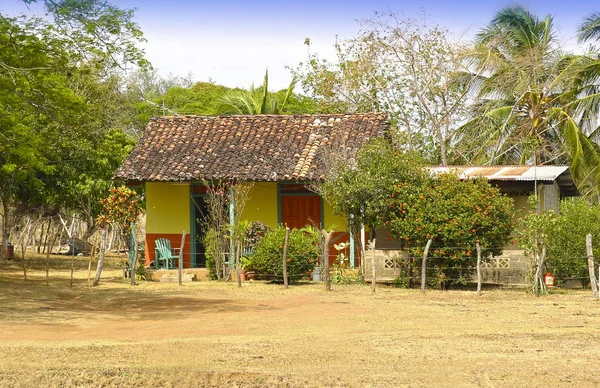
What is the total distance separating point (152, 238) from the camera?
22.7 meters

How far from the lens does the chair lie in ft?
71.9

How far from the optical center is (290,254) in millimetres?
19531

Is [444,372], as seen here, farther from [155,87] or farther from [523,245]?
[155,87]

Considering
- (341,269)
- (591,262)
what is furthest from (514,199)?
(341,269)

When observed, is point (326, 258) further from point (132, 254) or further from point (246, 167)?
point (132, 254)

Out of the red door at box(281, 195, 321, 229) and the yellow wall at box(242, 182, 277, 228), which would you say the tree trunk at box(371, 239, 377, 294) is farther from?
the yellow wall at box(242, 182, 277, 228)

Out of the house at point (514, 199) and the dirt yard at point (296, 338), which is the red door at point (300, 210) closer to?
the house at point (514, 199)

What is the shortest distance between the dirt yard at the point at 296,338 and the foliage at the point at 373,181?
1714mm

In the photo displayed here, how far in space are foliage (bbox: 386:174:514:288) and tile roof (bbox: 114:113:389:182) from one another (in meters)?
2.94

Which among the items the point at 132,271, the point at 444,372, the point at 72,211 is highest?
the point at 72,211

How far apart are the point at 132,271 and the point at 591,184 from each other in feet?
46.6

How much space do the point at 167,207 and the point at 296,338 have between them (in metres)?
11.4

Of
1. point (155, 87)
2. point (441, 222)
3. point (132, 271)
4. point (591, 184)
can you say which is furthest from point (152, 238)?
point (155, 87)

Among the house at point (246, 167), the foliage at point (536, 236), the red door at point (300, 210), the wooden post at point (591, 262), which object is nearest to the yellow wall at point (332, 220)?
the house at point (246, 167)
